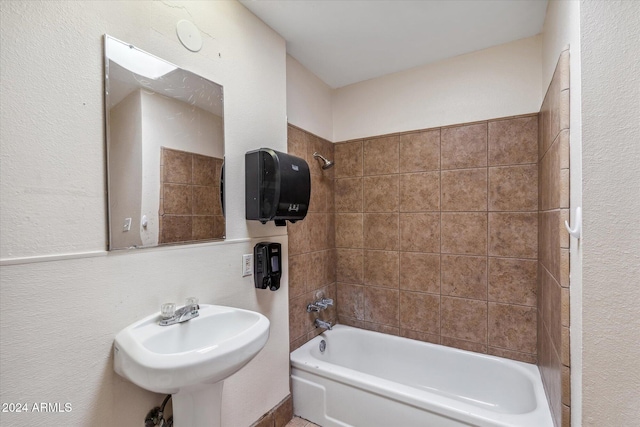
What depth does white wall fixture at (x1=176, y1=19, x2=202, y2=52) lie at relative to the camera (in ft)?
4.10

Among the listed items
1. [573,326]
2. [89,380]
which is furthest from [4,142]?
[573,326]

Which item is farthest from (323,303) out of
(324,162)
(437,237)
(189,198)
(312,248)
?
(189,198)

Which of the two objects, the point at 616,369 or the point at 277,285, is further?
the point at 277,285

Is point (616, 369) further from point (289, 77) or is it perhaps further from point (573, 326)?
point (289, 77)

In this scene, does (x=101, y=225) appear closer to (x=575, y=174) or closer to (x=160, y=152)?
(x=160, y=152)

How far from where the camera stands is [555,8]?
1.38 metres

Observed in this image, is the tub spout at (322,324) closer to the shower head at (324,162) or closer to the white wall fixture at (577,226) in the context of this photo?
the shower head at (324,162)

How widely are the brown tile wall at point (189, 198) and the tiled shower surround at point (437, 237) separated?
729 mm

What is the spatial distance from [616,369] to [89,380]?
173 cm

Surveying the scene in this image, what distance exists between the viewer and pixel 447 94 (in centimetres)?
210

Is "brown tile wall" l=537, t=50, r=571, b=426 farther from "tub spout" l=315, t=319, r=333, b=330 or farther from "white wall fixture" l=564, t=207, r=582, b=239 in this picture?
"tub spout" l=315, t=319, r=333, b=330

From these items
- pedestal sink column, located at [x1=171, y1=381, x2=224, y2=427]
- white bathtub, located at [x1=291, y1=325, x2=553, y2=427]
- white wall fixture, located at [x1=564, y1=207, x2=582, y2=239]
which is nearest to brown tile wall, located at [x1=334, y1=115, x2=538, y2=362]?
white bathtub, located at [x1=291, y1=325, x2=553, y2=427]

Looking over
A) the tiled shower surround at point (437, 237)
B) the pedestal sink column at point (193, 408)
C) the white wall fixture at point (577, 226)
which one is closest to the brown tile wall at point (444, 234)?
the tiled shower surround at point (437, 237)

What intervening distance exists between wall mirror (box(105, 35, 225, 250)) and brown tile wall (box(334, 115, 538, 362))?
4.37 ft
